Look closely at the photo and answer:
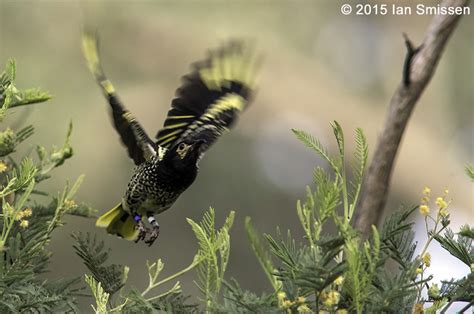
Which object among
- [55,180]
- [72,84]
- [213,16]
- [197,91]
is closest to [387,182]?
[197,91]

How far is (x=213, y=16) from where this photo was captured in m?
7.61

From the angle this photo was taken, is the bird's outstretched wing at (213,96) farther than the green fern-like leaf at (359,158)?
Yes

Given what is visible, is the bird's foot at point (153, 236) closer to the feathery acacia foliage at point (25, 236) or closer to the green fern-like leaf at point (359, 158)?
the feathery acacia foliage at point (25, 236)

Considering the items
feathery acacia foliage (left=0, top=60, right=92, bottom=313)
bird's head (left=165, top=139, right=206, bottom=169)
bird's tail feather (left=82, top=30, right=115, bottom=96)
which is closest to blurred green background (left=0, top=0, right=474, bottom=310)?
bird's head (left=165, top=139, right=206, bottom=169)

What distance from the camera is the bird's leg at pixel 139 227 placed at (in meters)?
1.92

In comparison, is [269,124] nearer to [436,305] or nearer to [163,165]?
[163,165]

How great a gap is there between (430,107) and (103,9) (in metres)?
3.46

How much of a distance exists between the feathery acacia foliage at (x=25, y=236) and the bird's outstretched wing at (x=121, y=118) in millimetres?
494

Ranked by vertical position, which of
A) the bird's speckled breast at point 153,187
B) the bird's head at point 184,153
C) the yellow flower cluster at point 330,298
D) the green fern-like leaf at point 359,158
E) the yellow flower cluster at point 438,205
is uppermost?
the green fern-like leaf at point 359,158

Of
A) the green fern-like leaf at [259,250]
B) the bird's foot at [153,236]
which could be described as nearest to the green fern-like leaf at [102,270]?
the green fern-like leaf at [259,250]

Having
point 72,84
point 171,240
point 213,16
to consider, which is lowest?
point 171,240

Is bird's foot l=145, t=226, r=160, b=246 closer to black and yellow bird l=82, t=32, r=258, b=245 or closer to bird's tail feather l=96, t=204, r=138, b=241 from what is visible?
black and yellow bird l=82, t=32, r=258, b=245

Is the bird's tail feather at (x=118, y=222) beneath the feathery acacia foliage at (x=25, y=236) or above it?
beneath

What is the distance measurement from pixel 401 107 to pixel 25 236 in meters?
1.26
